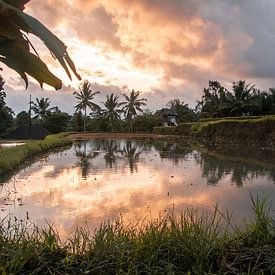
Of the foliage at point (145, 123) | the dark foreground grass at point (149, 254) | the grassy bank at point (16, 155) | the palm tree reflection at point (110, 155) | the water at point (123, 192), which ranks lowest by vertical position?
the palm tree reflection at point (110, 155)

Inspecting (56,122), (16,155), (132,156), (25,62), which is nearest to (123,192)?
(25,62)

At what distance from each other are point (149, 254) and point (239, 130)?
23109 mm

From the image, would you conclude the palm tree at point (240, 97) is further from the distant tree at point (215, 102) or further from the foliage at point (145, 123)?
the foliage at point (145, 123)

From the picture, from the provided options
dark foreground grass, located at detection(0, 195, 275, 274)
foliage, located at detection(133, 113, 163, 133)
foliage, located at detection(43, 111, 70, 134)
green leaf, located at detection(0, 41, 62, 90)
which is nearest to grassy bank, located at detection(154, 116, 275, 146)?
foliage, located at detection(133, 113, 163, 133)

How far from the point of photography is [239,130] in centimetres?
2453

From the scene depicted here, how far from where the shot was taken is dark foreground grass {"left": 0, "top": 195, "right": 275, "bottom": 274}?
2.21 meters

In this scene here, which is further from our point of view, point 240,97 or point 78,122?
point 78,122

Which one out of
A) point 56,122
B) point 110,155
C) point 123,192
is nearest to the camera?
point 123,192

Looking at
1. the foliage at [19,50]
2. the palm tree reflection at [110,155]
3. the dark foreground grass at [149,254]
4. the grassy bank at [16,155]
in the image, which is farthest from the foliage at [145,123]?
the foliage at [19,50]

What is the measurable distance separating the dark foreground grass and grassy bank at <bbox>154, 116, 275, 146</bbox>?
62.5 feet

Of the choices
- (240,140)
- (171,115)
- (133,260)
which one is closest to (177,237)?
(133,260)

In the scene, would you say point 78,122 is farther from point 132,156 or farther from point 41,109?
point 132,156

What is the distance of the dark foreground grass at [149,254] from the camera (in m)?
2.21

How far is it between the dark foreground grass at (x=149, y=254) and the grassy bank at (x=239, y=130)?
62.5 ft
